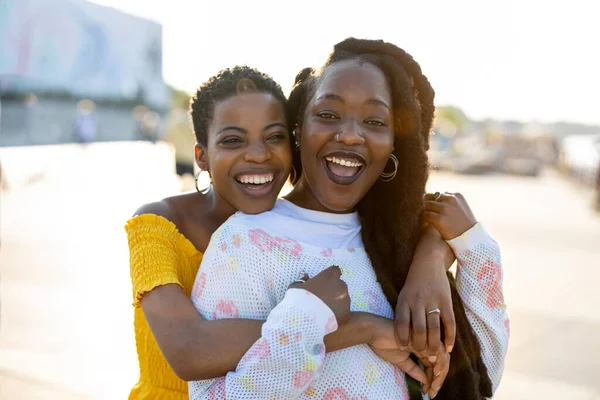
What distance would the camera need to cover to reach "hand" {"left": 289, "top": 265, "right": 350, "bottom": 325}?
4.98 feet

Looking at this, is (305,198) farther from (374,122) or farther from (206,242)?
(206,242)

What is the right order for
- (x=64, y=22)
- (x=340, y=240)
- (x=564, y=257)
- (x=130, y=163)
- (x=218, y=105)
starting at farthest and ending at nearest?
(x=64, y=22)
(x=130, y=163)
(x=564, y=257)
(x=218, y=105)
(x=340, y=240)

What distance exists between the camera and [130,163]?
1966 centimetres

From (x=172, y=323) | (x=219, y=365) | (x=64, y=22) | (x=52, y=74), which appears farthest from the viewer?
(x=52, y=74)

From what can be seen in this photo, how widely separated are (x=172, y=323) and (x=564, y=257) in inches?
275

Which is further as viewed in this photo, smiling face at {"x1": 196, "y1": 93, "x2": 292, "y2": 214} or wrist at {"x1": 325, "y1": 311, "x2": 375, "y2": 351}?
smiling face at {"x1": 196, "y1": 93, "x2": 292, "y2": 214}

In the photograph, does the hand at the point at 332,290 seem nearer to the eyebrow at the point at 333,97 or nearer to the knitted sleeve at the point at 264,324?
the knitted sleeve at the point at 264,324

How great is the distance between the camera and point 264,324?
1459mm

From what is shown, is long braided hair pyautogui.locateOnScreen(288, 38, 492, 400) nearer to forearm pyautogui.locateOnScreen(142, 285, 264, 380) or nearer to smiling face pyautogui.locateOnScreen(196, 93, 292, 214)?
smiling face pyautogui.locateOnScreen(196, 93, 292, 214)

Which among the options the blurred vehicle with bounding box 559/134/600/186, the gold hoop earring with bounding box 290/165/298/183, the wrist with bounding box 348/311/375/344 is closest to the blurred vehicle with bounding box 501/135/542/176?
the blurred vehicle with bounding box 559/134/600/186

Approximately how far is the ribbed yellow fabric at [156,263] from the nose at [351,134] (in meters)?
0.62

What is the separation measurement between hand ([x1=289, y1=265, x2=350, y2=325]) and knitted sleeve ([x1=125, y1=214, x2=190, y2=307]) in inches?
17.0

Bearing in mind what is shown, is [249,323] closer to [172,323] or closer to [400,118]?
[172,323]

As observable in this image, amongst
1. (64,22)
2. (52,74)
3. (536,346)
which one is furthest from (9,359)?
(52,74)
